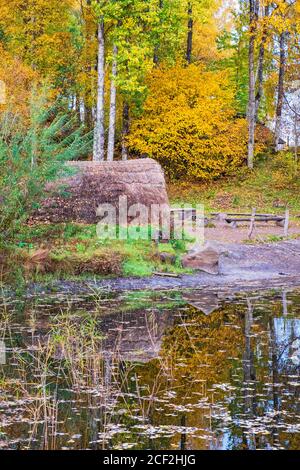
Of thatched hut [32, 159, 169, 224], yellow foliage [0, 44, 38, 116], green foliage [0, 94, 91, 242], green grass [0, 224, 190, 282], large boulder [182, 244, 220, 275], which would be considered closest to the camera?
green foliage [0, 94, 91, 242]

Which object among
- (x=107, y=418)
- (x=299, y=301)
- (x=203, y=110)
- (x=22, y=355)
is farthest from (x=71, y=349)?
(x=203, y=110)

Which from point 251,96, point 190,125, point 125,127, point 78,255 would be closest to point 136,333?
point 78,255

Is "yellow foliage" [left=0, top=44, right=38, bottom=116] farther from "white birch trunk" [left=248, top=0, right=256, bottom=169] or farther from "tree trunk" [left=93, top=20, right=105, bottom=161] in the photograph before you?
"white birch trunk" [left=248, top=0, right=256, bottom=169]

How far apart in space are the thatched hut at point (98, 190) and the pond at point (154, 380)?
6.40m

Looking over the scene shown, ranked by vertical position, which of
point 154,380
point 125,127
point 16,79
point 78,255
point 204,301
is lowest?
point 204,301

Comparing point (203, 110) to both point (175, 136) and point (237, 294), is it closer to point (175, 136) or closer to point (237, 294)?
point (175, 136)

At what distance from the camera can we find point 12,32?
33.3 m

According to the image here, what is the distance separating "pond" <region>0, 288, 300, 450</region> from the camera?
292 inches

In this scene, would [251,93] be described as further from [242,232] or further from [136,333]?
[136,333]

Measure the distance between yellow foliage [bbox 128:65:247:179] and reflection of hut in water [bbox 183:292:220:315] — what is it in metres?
18.5

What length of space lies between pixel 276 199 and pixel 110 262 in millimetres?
15531

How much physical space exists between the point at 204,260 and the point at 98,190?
3.98 meters

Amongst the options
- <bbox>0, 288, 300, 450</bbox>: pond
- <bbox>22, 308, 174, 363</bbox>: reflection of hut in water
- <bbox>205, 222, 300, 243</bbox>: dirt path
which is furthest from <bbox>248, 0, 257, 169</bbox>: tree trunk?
<bbox>22, 308, 174, 363</bbox>: reflection of hut in water

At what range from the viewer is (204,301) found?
15367 millimetres
